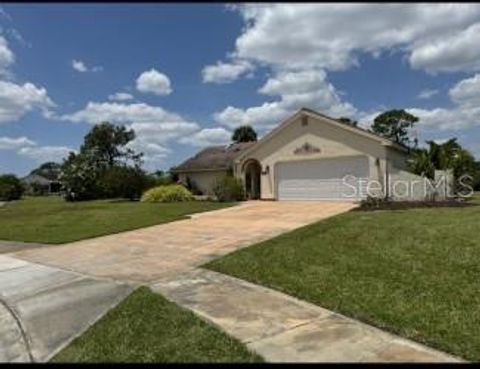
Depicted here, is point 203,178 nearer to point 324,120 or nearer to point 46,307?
point 324,120

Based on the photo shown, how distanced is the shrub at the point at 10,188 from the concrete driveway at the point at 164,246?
1961 inches

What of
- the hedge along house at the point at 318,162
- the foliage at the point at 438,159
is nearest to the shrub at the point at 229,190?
the hedge along house at the point at 318,162

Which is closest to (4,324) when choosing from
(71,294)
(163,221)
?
(71,294)

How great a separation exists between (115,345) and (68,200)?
3800 cm

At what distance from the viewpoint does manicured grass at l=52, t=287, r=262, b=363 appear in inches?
232

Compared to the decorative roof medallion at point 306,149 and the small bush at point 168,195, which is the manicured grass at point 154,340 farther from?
the small bush at point 168,195

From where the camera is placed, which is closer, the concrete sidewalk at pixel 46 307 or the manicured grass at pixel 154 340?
the manicured grass at pixel 154 340

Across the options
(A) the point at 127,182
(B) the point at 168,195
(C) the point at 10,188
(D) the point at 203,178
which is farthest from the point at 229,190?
(C) the point at 10,188

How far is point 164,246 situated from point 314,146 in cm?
1502

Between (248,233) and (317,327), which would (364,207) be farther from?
(317,327)

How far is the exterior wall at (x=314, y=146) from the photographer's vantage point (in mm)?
25328

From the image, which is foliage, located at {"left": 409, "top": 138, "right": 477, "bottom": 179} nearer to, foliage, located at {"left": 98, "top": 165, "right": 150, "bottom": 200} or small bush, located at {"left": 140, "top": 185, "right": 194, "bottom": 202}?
small bush, located at {"left": 140, "top": 185, "right": 194, "bottom": 202}

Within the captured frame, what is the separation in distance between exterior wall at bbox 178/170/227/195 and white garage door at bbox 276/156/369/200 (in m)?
6.28

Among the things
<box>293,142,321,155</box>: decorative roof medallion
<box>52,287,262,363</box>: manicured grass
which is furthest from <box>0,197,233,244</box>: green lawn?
<box>52,287,262,363</box>: manicured grass
